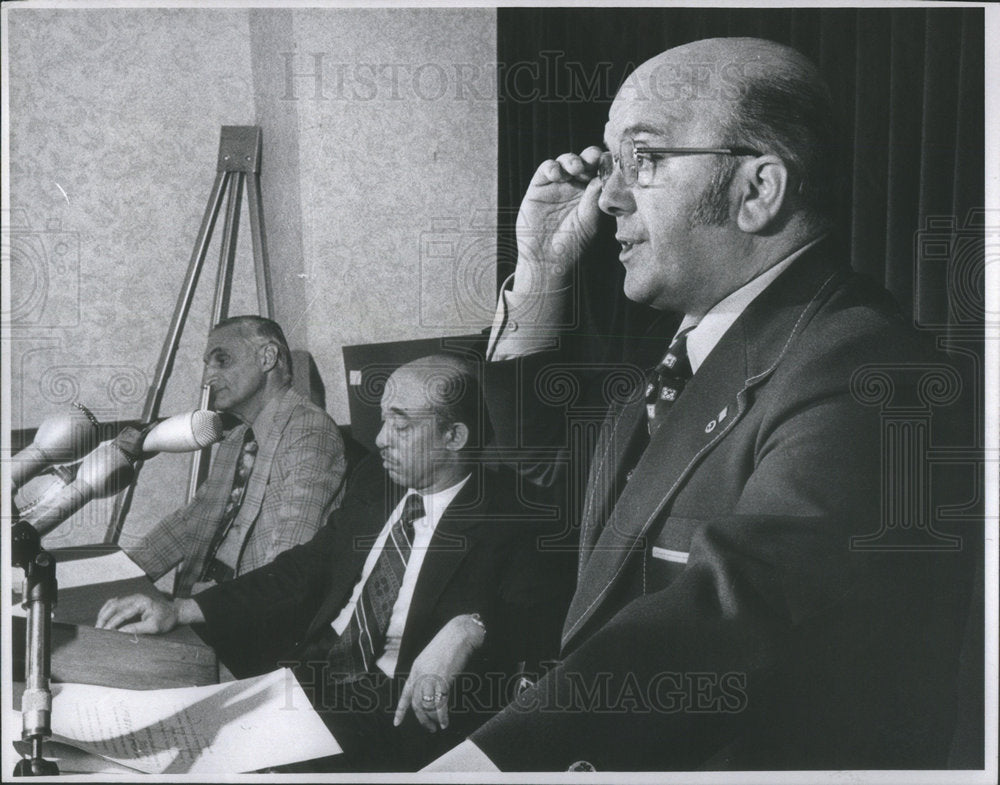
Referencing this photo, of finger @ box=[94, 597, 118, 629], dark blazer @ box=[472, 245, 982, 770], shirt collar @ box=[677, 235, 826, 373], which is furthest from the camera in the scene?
finger @ box=[94, 597, 118, 629]

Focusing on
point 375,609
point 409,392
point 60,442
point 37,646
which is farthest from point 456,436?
point 37,646

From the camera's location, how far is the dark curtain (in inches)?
133

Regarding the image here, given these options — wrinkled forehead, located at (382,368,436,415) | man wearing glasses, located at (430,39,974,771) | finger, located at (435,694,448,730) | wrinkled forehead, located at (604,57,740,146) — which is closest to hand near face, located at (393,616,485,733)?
finger, located at (435,694,448,730)

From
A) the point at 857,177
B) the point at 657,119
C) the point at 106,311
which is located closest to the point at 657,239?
the point at 657,119

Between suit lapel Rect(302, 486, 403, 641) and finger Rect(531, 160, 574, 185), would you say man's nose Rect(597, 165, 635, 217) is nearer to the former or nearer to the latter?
finger Rect(531, 160, 574, 185)

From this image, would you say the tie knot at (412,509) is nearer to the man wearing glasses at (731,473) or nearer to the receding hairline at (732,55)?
the man wearing glasses at (731,473)

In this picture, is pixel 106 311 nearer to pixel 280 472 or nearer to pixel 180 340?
pixel 180 340

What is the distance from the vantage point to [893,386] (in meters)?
3.34

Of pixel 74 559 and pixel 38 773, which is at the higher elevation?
pixel 74 559

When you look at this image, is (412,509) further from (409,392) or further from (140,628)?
(140,628)

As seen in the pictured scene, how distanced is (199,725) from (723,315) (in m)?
1.85

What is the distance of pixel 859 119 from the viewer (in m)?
3.40

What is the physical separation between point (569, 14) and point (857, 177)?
3.05 ft

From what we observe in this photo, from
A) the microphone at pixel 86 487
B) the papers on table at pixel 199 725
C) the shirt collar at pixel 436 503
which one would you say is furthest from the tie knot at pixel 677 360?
the microphone at pixel 86 487
